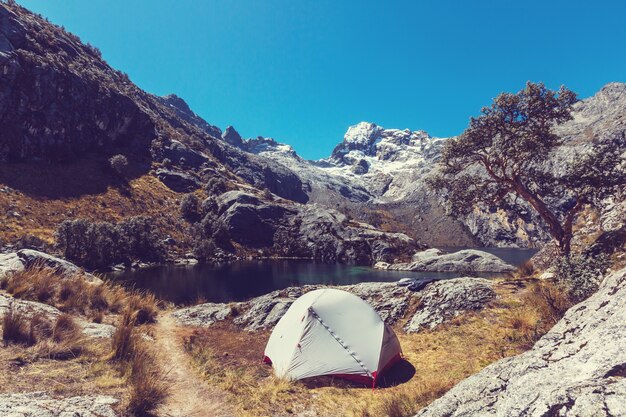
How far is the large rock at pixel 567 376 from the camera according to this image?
3.10 metres

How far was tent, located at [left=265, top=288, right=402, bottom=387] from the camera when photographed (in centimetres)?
1295

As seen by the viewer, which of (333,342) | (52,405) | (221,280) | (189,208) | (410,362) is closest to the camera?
(52,405)

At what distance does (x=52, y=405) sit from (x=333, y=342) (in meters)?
9.66

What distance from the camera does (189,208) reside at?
99562mm

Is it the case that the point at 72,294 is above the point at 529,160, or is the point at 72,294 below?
below

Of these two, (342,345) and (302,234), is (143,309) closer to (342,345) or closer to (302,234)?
(342,345)

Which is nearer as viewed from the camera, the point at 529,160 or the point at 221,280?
the point at 529,160

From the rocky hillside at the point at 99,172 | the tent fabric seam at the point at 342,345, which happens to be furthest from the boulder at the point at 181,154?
the tent fabric seam at the point at 342,345

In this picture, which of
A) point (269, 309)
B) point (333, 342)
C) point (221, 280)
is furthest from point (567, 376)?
point (221, 280)

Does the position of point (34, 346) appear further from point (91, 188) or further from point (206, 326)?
point (91, 188)

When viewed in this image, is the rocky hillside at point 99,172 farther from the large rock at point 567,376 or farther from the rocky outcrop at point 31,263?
the large rock at point 567,376

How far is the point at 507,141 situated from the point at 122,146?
125 meters

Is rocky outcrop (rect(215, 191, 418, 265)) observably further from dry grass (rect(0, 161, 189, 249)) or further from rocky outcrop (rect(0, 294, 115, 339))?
rocky outcrop (rect(0, 294, 115, 339))

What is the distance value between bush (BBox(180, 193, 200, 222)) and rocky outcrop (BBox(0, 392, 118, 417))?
96457mm
